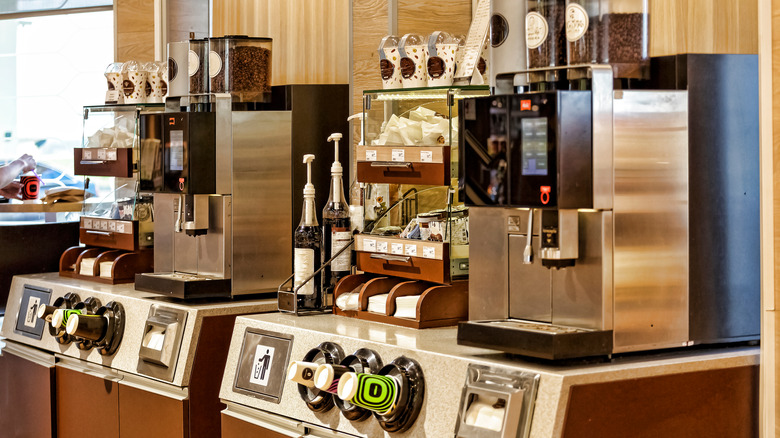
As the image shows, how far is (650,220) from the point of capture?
2014 mm

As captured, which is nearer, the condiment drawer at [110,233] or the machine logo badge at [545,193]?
the machine logo badge at [545,193]

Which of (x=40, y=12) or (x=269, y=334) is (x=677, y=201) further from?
(x=40, y=12)

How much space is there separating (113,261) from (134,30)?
3.90 ft

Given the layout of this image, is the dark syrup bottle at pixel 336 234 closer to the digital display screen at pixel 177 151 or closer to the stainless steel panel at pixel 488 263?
the digital display screen at pixel 177 151

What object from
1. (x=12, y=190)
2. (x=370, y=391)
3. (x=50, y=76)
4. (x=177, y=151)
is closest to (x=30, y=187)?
(x=12, y=190)

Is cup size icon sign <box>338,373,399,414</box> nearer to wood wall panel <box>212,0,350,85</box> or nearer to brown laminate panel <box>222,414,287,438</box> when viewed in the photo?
brown laminate panel <box>222,414,287,438</box>

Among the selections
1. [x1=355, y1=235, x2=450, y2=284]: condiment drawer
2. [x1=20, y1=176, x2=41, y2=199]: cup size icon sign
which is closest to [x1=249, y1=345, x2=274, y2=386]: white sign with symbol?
[x1=355, y1=235, x2=450, y2=284]: condiment drawer

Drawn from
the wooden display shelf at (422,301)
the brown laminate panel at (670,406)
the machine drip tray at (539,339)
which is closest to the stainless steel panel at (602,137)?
the machine drip tray at (539,339)

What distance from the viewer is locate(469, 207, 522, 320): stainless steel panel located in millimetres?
2182

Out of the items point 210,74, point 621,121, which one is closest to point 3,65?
point 210,74

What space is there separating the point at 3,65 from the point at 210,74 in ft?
9.36

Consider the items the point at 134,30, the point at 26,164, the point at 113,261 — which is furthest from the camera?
the point at 134,30

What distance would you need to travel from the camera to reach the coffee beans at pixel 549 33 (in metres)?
2.05

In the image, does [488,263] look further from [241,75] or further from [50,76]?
[50,76]
